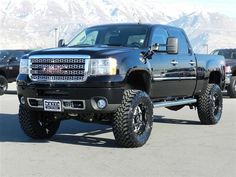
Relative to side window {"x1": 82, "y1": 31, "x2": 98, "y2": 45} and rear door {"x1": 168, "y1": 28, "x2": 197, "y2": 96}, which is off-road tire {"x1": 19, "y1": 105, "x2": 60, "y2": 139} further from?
rear door {"x1": 168, "y1": 28, "x2": 197, "y2": 96}

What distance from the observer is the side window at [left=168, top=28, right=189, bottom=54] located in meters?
10.2

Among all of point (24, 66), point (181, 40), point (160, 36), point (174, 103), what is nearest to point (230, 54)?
point (181, 40)

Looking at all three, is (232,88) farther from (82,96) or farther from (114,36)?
(82,96)

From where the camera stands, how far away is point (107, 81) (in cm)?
770

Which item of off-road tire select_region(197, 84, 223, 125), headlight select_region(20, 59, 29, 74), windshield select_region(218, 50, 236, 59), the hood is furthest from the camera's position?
windshield select_region(218, 50, 236, 59)

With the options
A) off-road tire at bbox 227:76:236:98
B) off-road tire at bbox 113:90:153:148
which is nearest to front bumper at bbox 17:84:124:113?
off-road tire at bbox 113:90:153:148

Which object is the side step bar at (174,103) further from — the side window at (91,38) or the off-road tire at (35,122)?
the off-road tire at (35,122)

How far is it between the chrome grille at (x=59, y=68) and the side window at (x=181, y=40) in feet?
9.01

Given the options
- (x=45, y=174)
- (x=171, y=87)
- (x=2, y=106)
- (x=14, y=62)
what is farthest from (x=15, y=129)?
(x=14, y=62)

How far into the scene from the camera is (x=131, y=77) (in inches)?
327

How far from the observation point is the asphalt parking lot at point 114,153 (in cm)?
648

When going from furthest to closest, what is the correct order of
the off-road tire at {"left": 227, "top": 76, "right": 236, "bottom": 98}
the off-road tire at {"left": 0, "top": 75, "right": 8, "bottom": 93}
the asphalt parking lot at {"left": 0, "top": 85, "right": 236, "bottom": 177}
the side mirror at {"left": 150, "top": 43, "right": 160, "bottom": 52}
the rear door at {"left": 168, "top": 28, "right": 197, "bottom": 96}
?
the off-road tire at {"left": 0, "top": 75, "right": 8, "bottom": 93} < the off-road tire at {"left": 227, "top": 76, "right": 236, "bottom": 98} < the rear door at {"left": 168, "top": 28, "right": 197, "bottom": 96} < the side mirror at {"left": 150, "top": 43, "right": 160, "bottom": 52} < the asphalt parking lot at {"left": 0, "top": 85, "right": 236, "bottom": 177}

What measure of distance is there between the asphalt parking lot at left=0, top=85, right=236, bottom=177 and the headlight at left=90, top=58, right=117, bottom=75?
3.69 feet

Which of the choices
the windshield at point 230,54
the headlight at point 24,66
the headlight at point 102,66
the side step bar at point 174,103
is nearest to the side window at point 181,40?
the side step bar at point 174,103
